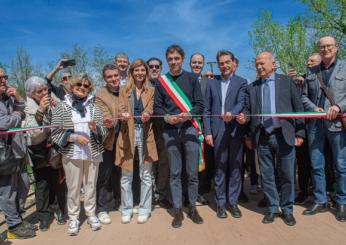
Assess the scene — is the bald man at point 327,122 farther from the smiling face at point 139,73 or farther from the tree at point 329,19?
the tree at point 329,19

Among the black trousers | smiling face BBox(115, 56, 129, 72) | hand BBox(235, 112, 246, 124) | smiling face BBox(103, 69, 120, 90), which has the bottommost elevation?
the black trousers

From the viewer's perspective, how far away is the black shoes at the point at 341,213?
472 cm

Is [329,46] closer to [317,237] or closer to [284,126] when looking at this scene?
[284,126]

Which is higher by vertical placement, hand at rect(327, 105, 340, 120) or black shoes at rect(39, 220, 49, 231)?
hand at rect(327, 105, 340, 120)

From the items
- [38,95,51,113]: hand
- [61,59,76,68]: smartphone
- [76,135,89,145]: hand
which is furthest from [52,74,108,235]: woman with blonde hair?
[61,59,76,68]: smartphone

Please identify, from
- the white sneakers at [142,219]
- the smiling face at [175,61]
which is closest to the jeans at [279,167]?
the smiling face at [175,61]

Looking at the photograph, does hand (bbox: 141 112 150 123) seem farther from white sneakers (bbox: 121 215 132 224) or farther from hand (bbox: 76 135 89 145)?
white sneakers (bbox: 121 215 132 224)

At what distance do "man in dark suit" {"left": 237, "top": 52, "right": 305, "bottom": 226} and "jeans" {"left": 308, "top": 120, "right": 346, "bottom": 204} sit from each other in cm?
31

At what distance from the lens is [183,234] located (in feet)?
14.8

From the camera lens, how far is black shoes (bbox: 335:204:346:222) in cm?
472

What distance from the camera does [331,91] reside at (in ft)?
16.2

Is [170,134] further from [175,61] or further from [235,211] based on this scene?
[235,211]

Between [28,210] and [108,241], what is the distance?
7.95ft

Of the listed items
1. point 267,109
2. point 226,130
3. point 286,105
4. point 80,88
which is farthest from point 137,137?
point 286,105
